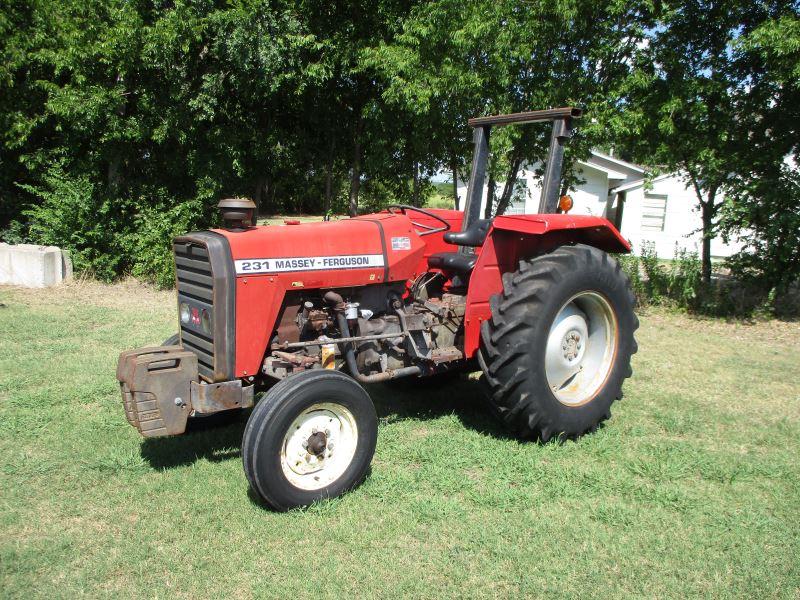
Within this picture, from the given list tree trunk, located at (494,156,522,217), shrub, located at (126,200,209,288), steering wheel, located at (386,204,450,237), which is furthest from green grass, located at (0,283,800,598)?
tree trunk, located at (494,156,522,217)

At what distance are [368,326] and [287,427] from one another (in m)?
1.06

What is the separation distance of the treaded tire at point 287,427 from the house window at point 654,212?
706 inches

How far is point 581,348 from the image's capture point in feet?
15.4

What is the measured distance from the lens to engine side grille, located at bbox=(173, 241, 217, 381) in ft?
12.1

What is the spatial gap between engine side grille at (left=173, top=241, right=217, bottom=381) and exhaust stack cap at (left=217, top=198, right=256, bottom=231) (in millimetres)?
235

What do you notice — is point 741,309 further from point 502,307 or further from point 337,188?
point 337,188

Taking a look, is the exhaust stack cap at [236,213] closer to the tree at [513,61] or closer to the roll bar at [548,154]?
the roll bar at [548,154]

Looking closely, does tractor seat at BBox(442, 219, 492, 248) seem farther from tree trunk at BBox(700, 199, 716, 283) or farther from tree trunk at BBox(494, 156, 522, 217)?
tree trunk at BBox(700, 199, 716, 283)


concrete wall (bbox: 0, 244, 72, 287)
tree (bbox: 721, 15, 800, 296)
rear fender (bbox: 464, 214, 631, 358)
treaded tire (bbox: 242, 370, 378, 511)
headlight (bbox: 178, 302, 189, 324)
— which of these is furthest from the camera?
concrete wall (bbox: 0, 244, 72, 287)

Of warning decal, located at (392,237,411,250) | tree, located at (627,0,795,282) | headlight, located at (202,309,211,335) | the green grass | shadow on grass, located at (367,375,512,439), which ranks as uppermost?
tree, located at (627,0,795,282)

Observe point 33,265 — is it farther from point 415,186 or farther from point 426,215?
point 426,215

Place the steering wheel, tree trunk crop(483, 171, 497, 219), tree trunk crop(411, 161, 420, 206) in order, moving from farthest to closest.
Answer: tree trunk crop(411, 161, 420, 206) → tree trunk crop(483, 171, 497, 219) → the steering wheel

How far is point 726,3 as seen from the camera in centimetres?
865

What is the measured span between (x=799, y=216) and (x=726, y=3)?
296 cm
